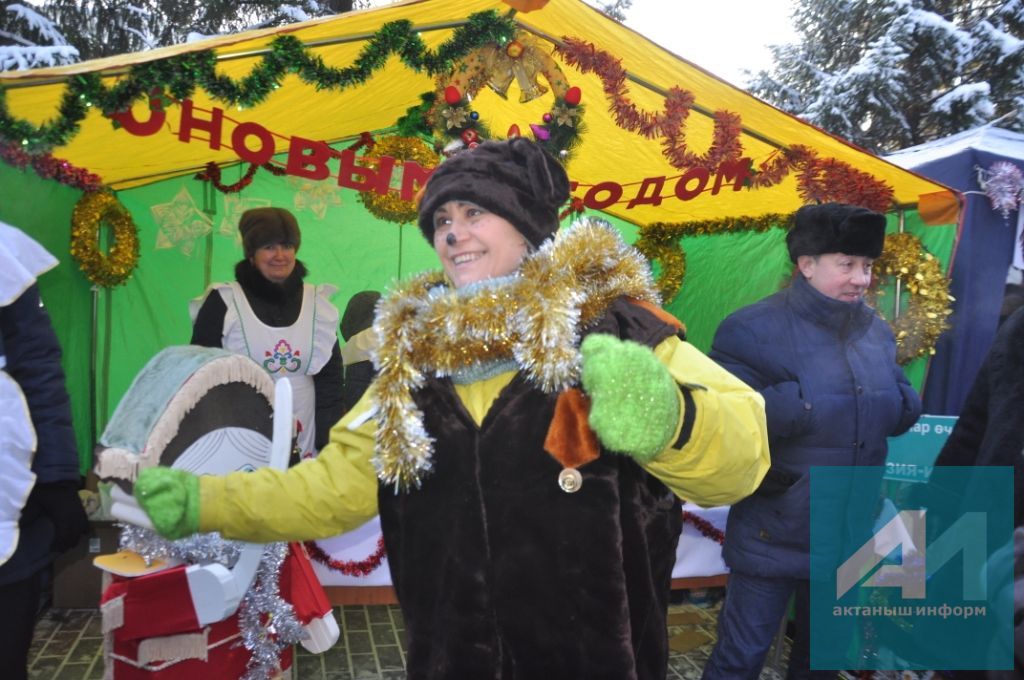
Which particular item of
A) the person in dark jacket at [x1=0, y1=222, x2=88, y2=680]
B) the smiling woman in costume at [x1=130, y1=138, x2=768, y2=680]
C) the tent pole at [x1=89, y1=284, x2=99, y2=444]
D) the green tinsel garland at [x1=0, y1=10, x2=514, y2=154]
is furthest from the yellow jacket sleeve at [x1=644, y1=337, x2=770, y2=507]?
the tent pole at [x1=89, y1=284, x2=99, y2=444]

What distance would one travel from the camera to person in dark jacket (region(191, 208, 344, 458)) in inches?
136

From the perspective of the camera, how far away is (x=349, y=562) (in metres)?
3.80

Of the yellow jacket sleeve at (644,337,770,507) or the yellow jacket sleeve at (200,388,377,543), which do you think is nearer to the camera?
the yellow jacket sleeve at (644,337,770,507)

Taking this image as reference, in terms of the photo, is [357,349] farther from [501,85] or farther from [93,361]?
[93,361]

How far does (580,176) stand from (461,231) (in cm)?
383

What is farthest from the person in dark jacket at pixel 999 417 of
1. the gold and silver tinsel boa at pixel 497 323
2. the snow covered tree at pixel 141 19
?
the snow covered tree at pixel 141 19

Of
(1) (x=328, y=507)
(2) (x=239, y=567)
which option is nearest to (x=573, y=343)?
(1) (x=328, y=507)

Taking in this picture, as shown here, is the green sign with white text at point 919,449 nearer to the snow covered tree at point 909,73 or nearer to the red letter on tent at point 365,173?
the red letter on tent at point 365,173

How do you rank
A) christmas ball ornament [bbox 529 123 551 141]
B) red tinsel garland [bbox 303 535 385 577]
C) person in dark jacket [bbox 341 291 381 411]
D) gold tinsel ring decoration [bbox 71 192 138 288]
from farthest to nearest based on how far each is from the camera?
1. gold tinsel ring decoration [bbox 71 192 138 288]
2. person in dark jacket [bbox 341 291 381 411]
3. red tinsel garland [bbox 303 535 385 577]
4. christmas ball ornament [bbox 529 123 551 141]

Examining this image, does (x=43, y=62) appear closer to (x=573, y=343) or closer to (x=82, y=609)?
(x=82, y=609)

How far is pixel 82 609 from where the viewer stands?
3963mm

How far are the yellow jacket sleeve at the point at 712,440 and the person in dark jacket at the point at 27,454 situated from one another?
170 centimetres

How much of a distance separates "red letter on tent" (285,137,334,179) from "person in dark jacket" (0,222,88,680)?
2.02 meters

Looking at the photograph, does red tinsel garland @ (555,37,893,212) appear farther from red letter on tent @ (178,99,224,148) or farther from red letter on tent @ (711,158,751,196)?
red letter on tent @ (178,99,224,148)
